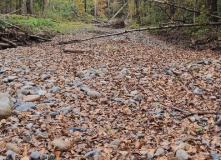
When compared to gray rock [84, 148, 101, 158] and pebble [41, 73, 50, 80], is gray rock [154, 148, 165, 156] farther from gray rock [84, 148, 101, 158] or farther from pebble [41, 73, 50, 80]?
pebble [41, 73, 50, 80]

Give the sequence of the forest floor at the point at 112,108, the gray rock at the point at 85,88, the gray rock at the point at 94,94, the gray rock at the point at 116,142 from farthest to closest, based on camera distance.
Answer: the gray rock at the point at 85,88 < the gray rock at the point at 94,94 < the gray rock at the point at 116,142 < the forest floor at the point at 112,108

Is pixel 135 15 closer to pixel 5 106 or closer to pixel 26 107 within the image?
pixel 26 107

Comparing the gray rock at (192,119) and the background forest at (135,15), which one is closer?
the gray rock at (192,119)

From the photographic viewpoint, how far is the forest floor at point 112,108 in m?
3.25

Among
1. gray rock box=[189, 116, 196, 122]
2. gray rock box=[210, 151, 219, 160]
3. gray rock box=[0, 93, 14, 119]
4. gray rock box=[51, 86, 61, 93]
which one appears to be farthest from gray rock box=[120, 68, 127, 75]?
gray rock box=[210, 151, 219, 160]

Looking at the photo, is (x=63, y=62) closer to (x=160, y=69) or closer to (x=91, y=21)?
(x=160, y=69)

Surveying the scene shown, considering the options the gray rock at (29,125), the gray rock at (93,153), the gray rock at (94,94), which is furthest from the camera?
the gray rock at (94,94)

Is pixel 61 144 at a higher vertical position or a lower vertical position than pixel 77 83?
lower

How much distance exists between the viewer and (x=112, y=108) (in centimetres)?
472

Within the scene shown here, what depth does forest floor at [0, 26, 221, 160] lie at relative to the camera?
325cm

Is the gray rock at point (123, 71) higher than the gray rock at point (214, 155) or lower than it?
higher

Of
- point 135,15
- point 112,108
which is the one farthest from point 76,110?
point 135,15

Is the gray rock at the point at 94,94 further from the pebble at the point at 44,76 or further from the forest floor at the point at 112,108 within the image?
the pebble at the point at 44,76

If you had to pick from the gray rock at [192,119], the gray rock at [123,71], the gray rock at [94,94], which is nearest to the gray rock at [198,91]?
the gray rock at [192,119]
